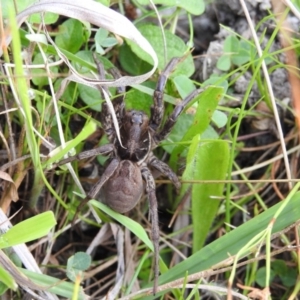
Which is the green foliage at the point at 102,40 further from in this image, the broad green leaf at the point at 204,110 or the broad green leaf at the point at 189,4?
the broad green leaf at the point at 204,110

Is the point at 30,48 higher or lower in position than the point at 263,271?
higher

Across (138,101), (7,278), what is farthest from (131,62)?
(7,278)

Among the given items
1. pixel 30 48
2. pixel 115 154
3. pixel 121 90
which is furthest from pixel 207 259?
pixel 30 48

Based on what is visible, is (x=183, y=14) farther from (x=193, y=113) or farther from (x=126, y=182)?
(x=126, y=182)

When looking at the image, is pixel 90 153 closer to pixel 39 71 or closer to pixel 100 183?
pixel 100 183

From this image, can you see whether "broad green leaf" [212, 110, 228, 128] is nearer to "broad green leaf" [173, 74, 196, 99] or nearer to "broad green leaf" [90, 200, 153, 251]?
"broad green leaf" [173, 74, 196, 99]

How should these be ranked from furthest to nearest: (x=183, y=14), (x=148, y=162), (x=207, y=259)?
(x=183, y=14)
(x=148, y=162)
(x=207, y=259)
